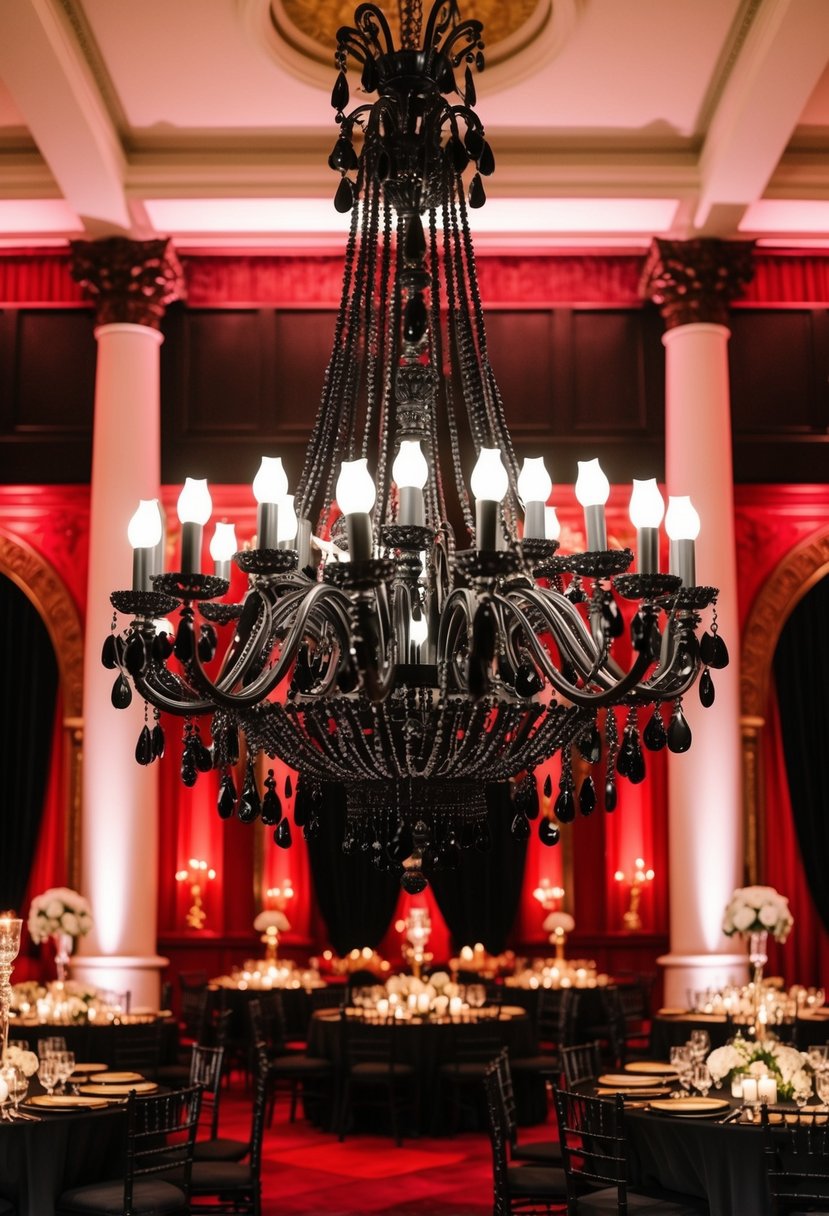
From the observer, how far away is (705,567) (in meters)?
10.2

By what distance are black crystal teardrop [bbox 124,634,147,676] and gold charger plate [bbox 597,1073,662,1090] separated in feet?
11.7

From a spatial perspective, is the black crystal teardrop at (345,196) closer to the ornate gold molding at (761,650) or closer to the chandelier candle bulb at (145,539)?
the chandelier candle bulb at (145,539)

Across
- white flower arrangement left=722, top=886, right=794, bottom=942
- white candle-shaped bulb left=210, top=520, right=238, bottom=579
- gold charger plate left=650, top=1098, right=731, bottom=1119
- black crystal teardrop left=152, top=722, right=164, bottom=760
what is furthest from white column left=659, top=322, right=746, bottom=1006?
black crystal teardrop left=152, top=722, right=164, bottom=760

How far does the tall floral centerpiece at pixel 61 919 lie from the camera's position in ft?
29.6

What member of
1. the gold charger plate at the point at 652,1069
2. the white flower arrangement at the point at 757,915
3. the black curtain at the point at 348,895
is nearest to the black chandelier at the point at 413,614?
the gold charger plate at the point at 652,1069

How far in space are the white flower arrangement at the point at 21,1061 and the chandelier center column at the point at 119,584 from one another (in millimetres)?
4132

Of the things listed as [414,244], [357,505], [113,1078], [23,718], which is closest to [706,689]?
[357,505]

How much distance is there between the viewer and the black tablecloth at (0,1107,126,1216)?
5281 mm

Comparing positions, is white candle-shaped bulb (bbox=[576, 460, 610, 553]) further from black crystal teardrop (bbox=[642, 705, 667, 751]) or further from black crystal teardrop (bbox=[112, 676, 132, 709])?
black crystal teardrop (bbox=[112, 676, 132, 709])

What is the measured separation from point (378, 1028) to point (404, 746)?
5585 mm

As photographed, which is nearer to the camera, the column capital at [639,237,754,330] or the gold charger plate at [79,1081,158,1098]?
the gold charger plate at [79,1081,158,1098]

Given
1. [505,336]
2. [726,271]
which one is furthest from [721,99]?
[505,336]

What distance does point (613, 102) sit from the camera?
9422 mm

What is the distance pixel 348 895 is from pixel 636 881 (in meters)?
2.30
